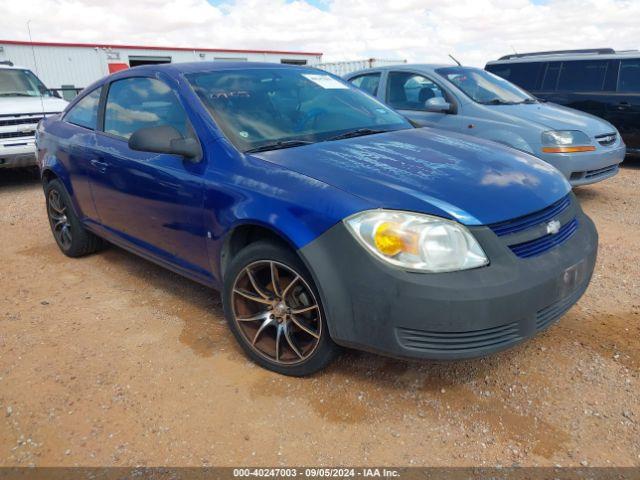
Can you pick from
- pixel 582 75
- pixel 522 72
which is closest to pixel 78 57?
pixel 522 72

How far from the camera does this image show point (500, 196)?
7.43 ft

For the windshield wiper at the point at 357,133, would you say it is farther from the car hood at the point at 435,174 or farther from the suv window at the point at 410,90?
the suv window at the point at 410,90

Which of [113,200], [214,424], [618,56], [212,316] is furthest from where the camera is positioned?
[618,56]

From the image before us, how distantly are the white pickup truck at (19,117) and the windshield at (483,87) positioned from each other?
5.76m

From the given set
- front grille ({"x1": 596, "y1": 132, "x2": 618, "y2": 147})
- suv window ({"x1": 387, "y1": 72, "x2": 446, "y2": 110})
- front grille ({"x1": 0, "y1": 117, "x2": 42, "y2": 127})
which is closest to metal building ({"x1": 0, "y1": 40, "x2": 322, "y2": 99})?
front grille ({"x1": 0, "y1": 117, "x2": 42, "y2": 127})

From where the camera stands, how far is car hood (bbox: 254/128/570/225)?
2.15 metres

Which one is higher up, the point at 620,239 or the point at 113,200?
the point at 113,200

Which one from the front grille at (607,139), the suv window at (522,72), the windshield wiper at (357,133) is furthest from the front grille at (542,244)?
the suv window at (522,72)

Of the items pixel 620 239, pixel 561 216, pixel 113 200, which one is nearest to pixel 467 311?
pixel 561 216

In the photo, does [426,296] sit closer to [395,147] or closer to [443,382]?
[443,382]

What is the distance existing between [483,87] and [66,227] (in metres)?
4.98

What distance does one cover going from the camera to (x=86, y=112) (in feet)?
13.3

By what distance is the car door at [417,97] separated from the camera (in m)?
5.95

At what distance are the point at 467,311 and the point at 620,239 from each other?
3.32m
